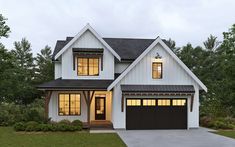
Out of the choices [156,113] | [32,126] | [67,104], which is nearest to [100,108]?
[67,104]

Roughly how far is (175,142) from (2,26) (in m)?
19.5

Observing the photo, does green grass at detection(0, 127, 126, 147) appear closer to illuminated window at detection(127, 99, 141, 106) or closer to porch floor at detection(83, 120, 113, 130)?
porch floor at detection(83, 120, 113, 130)

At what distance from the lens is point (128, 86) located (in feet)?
79.0

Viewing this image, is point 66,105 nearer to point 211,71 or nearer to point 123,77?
point 123,77

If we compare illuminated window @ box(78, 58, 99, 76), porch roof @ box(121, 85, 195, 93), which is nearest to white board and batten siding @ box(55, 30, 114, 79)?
illuminated window @ box(78, 58, 99, 76)

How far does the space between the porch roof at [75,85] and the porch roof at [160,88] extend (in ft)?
6.27

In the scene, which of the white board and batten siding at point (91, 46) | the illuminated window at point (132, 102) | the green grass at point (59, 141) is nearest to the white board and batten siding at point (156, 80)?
the illuminated window at point (132, 102)

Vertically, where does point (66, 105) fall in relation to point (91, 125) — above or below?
above

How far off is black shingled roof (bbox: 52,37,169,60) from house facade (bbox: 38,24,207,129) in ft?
5.28

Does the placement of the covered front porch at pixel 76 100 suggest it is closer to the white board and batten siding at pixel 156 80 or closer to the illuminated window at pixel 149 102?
the white board and batten siding at pixel 156 80

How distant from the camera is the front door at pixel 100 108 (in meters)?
27.3

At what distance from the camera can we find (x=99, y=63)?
2648 centimetres

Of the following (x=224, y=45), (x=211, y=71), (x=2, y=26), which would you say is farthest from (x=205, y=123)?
(x=211, y=71)

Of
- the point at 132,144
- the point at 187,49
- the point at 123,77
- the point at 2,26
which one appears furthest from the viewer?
the point at 187,49
